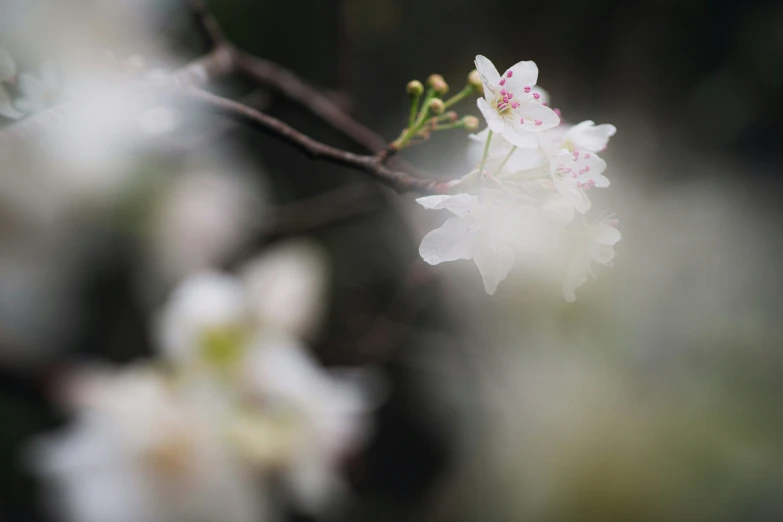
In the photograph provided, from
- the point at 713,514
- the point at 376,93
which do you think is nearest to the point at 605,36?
the point at 376,93

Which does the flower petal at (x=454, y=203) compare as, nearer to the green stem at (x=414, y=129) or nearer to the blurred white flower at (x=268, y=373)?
the green stem at (x=414, y=129)

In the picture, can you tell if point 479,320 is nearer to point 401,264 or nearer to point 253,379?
point 401,264

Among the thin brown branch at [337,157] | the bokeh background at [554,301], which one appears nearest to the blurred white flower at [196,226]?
the bokeh background at [554,301]

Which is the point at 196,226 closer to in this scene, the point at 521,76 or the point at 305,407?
the point at 305,407

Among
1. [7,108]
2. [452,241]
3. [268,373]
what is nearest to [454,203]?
[452,241]

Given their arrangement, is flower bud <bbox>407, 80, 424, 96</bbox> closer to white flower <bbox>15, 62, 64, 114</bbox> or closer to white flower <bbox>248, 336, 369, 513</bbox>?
white flower <bbox>15, 62, 64, 114</bbox>
